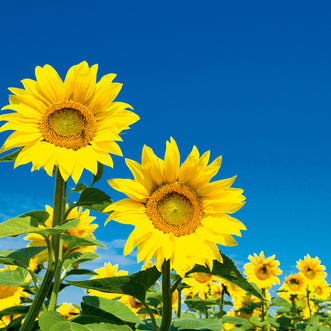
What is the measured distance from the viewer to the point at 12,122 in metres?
2.88

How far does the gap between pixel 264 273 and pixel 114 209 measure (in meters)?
5.45

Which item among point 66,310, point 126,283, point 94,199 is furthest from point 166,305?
point 66,310

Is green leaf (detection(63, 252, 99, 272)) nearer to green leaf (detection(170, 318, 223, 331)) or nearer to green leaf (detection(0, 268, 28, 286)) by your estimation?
green leaf (detection(0, 268, 28, 286))

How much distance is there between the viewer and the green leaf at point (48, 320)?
2289mm

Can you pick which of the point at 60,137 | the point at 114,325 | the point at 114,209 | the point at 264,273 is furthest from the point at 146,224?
the point at 264,273

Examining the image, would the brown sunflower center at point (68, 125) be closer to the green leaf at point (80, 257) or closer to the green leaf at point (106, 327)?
the green leaf at point (80, 257)

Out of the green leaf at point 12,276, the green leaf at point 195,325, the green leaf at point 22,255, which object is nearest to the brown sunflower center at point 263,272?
the green leaf at point 195,325

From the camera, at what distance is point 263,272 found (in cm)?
727

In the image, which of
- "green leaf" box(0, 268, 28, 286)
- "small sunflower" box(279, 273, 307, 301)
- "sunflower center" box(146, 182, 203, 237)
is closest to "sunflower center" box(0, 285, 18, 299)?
"green leaf" box(0, 268, 28, 286)

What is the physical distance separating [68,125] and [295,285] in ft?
19.6

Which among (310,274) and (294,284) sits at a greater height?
(310,274)

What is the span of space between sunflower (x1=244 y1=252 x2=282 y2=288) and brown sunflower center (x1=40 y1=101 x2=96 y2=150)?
17.1ft

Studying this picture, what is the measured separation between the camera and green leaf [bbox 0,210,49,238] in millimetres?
2328

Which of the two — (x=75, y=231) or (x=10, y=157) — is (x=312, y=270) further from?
(x=10, y=157)
